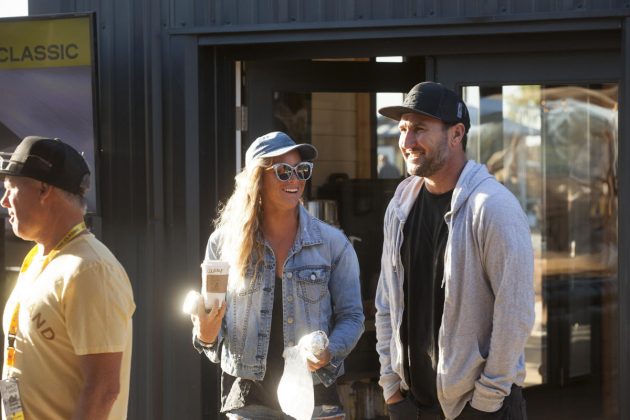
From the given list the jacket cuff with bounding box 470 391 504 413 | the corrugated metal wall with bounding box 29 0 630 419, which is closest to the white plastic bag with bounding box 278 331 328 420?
the jacket cuff with bounding box 470 391 504 413

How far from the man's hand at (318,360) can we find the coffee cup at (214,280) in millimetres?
399

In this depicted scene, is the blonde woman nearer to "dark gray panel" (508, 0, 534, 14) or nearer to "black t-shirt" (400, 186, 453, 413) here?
"black t-shirt" (400, 186, 453, 413)

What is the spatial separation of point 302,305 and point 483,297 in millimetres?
797

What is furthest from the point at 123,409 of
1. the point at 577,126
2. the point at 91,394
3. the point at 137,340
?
the point at 577,126

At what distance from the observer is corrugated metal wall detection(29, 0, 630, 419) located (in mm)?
5945

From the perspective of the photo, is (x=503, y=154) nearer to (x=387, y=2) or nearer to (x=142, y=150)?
(x=387, y=2)

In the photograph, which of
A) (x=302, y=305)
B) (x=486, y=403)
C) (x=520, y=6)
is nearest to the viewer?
(x=486, y=403)

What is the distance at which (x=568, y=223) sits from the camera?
840cm

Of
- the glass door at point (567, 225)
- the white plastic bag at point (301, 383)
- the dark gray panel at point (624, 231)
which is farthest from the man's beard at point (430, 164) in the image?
the glass door at point (567, 225)

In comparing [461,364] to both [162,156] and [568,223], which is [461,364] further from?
[568,223]

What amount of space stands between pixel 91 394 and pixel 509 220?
1.43 metres

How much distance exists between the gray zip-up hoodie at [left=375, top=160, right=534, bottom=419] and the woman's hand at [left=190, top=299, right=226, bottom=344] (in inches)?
33.8

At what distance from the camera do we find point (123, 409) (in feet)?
10.1

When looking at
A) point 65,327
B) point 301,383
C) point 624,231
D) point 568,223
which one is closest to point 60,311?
point 65,327
